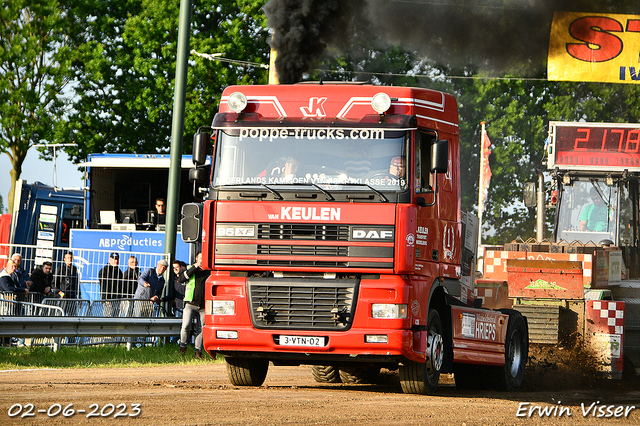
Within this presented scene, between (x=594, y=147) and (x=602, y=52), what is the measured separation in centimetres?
242

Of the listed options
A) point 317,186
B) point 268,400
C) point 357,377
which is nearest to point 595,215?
point 357,377

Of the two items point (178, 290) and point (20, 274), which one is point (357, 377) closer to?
point (178, 290)

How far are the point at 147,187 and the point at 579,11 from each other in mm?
10361

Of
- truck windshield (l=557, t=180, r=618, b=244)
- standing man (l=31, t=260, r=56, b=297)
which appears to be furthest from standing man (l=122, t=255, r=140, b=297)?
truck windshield (l=557, t=180, r=618, b=244)

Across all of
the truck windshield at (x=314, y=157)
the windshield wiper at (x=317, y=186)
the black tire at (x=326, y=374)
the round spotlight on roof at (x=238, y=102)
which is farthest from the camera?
A: the black tire at (x=326, y=374)

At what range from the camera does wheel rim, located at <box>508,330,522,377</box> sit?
1302 centimetres

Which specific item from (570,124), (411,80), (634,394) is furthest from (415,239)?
(411,80)

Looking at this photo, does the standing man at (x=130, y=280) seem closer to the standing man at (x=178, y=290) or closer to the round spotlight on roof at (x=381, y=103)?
the standing man at (x=178, y=290)

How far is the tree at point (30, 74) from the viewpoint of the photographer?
1340 inches

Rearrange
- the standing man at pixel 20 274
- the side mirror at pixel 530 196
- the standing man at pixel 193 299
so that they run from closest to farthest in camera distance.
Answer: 1. the standing man at pixel 193 299
2. the standing man at pixel 20 274
3. the side mirror at pixel 530 196

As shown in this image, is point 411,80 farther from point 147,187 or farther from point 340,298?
point 340,298

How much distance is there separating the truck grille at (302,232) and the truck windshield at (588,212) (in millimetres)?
11137

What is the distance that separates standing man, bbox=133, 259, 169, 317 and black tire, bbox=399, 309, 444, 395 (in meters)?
6.68

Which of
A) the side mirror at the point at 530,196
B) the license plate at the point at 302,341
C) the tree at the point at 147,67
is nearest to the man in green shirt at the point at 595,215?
the side mirror at the point at 530,196
